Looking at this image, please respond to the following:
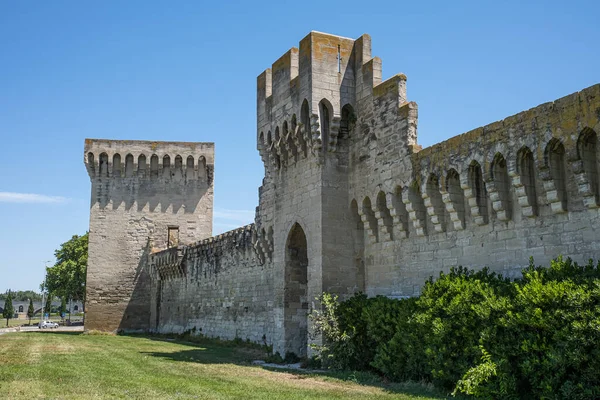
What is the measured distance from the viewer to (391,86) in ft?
49.3

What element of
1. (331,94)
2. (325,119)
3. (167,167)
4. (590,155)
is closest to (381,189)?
(325,119)

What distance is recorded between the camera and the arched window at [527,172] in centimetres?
1109

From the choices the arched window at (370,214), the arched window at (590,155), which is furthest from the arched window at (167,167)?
the arched window at (590,155)

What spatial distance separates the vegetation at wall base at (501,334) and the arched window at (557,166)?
1.23 m

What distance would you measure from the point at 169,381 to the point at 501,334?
21.1 feet

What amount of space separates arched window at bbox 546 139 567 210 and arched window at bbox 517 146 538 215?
479mm

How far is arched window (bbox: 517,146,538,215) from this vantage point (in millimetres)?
11086

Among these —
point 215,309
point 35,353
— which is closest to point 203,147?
point 215,309

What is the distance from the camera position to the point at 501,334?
31.1 ft

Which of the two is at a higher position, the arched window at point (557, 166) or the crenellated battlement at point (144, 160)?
the crenellated battlement at point (144, 160)

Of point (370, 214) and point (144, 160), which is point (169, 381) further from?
point (144, 160)

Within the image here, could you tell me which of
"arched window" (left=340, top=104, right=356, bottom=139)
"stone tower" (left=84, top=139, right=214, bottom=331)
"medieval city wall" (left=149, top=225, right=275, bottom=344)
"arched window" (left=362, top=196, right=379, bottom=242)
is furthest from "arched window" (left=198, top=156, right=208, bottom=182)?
"arched window" (left=362, top=196, right=379, bottom=242)

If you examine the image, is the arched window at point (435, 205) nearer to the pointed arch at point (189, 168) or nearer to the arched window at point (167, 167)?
the pointed arch at point (189, 168)

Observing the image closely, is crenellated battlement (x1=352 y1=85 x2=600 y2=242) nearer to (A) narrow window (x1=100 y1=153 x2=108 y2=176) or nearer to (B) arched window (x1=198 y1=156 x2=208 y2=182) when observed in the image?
(B) arched window (x1=198 y1=156 x2=208 y2=182)
